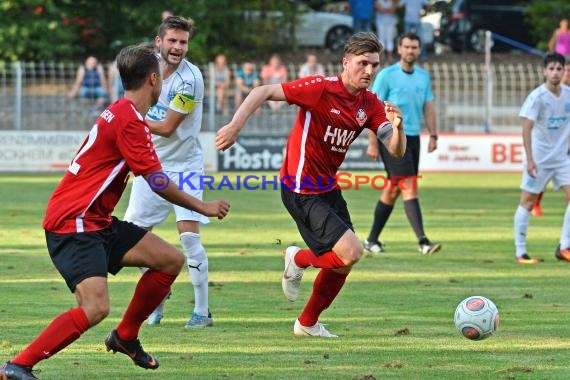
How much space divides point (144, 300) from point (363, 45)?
2.29m

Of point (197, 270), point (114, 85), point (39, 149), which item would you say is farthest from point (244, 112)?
point (39, 149)

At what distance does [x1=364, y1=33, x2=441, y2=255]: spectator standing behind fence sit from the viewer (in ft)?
44.3

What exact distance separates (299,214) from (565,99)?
535 centimetres

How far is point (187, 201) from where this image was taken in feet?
22.4

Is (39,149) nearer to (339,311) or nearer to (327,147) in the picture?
(339,311)

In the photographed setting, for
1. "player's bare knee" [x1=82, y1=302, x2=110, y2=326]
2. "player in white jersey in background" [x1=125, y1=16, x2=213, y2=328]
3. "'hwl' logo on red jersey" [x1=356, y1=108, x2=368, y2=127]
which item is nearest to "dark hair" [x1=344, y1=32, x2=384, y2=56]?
"'hwl' logo on red jersey" [x1=356, y1=108, x2=368, y2=127]

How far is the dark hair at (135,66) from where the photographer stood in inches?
274

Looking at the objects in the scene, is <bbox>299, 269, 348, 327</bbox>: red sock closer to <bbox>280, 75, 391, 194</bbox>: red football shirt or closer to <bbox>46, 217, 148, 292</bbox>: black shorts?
<bbox>280, 75, 391, 194</bbox>: red football shirt

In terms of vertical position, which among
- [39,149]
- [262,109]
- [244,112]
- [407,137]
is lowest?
[39,149]

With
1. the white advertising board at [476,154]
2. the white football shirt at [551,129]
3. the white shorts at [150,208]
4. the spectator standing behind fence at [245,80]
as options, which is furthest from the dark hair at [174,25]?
the white advertising board at [476,154]

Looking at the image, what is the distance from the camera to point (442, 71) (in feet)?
94.1

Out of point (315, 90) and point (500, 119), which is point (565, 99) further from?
point (500, 119)

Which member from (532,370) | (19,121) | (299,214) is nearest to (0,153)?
(19,121)

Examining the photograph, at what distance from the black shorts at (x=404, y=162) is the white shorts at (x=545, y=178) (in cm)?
123
